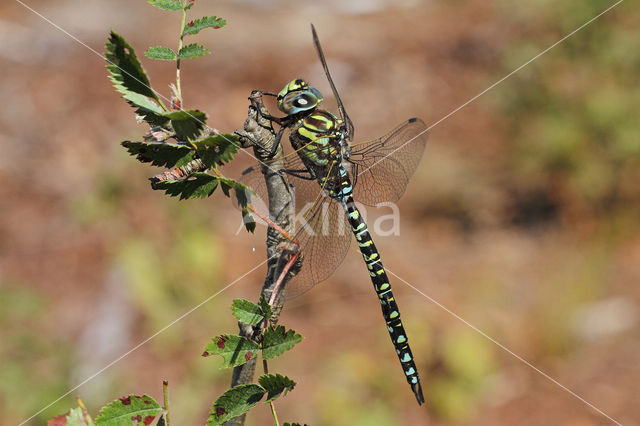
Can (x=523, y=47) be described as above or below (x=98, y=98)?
below

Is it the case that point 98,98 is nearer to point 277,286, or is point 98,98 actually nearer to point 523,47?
point 523,47

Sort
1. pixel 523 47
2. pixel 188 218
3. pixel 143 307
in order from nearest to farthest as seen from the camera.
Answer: pixel 143 307
pixel 188 218
pixel 523 47

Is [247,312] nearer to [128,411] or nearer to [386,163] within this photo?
[128,411]

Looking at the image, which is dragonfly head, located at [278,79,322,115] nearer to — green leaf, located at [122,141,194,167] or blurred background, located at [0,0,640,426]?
green leaf, located at [122,141,194,167]

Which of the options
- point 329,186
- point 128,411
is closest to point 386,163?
point 329,186

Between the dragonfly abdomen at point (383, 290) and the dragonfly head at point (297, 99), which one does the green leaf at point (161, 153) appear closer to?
the dragonfly head at point (297, 99)

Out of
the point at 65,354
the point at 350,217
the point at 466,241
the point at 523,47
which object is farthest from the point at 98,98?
the point at 350,217

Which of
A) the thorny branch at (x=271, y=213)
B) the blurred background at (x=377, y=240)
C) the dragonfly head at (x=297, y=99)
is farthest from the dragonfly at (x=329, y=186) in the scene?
the blurred background at (x=377, y=240)
